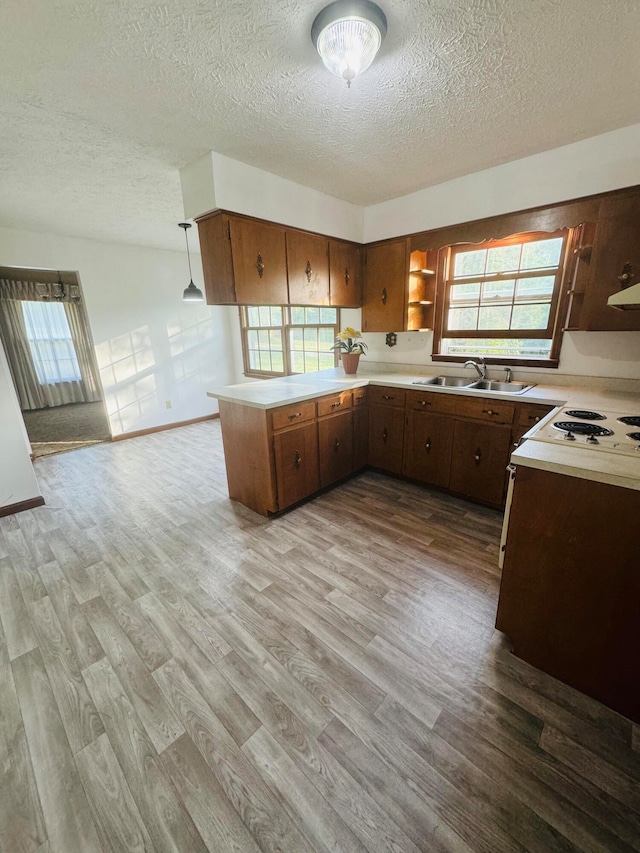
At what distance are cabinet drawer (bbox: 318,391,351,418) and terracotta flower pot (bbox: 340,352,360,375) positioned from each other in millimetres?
592

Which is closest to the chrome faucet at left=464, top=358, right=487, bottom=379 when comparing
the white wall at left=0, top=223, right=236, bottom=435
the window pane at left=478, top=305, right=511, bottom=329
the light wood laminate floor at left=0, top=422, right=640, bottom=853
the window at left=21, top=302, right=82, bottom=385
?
the window pane at left=478, top=305, right=511, bottom=329

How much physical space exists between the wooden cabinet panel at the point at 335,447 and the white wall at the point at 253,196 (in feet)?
5.52

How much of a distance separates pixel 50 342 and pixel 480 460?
772 centimetres

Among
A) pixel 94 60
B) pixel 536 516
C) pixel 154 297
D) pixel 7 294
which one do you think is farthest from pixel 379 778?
pixel 7 294

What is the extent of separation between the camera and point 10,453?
280cm

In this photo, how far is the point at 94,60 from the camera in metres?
1.42

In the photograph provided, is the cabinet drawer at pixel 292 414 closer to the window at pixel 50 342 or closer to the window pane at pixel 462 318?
the window pane at pixel 462 318

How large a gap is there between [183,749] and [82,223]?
4.48m

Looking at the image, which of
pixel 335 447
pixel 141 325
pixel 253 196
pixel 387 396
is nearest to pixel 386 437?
pixel 387 396

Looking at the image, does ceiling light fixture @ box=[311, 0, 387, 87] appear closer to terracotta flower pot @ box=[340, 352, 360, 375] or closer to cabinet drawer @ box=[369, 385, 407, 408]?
cabinet drawer @ box=[369, 385, 407, 408]

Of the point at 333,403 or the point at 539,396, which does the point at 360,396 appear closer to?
the point at 333,403

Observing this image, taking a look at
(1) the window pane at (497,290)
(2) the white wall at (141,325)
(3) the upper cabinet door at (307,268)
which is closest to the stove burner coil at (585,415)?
(1) the window pane at (497,290)

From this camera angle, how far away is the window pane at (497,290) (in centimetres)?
283

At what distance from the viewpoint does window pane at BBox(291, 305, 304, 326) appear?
446cm
